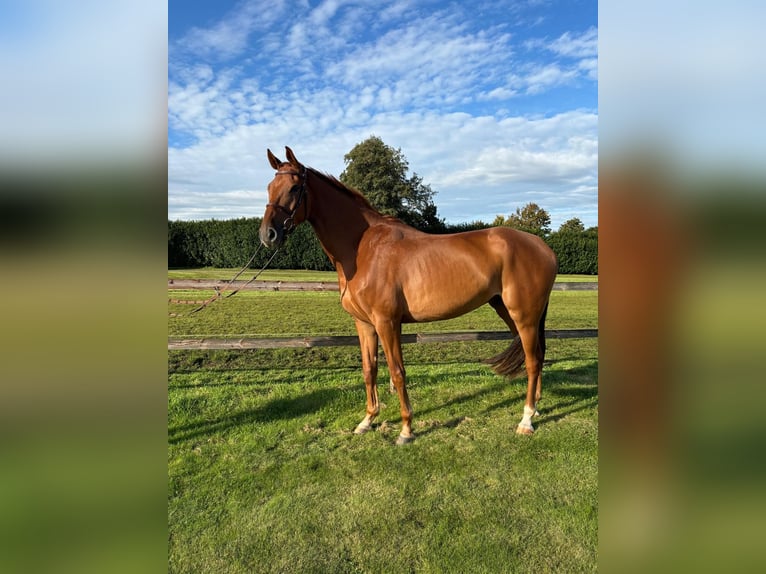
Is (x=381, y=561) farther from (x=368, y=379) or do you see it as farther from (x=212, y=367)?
(x=212, y=367)

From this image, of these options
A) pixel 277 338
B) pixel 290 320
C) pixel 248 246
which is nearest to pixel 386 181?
pixel 248 246

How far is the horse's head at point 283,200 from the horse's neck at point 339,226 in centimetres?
23

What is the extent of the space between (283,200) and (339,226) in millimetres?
593

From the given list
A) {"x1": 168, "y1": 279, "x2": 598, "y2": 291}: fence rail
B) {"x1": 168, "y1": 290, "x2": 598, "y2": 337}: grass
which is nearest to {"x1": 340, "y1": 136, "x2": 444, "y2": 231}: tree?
{"x1": 168, "y1": 290, "x2": 598, "y2": 337}: grass

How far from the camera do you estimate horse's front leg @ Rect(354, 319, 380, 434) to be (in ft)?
12.8

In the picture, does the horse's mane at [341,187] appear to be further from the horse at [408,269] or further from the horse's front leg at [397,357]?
the horse's front leg at [397,357]

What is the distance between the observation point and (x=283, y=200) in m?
3.40

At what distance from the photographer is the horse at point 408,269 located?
144 inches

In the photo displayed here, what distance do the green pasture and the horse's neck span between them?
63.9 inches

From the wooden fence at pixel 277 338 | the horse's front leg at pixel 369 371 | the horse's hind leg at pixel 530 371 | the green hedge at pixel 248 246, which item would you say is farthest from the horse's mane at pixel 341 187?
the green hedge at pixel 248 246

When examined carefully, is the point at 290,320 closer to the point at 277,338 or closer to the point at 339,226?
the point at 277,338

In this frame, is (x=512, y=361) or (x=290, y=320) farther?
(x=290, y=320)
